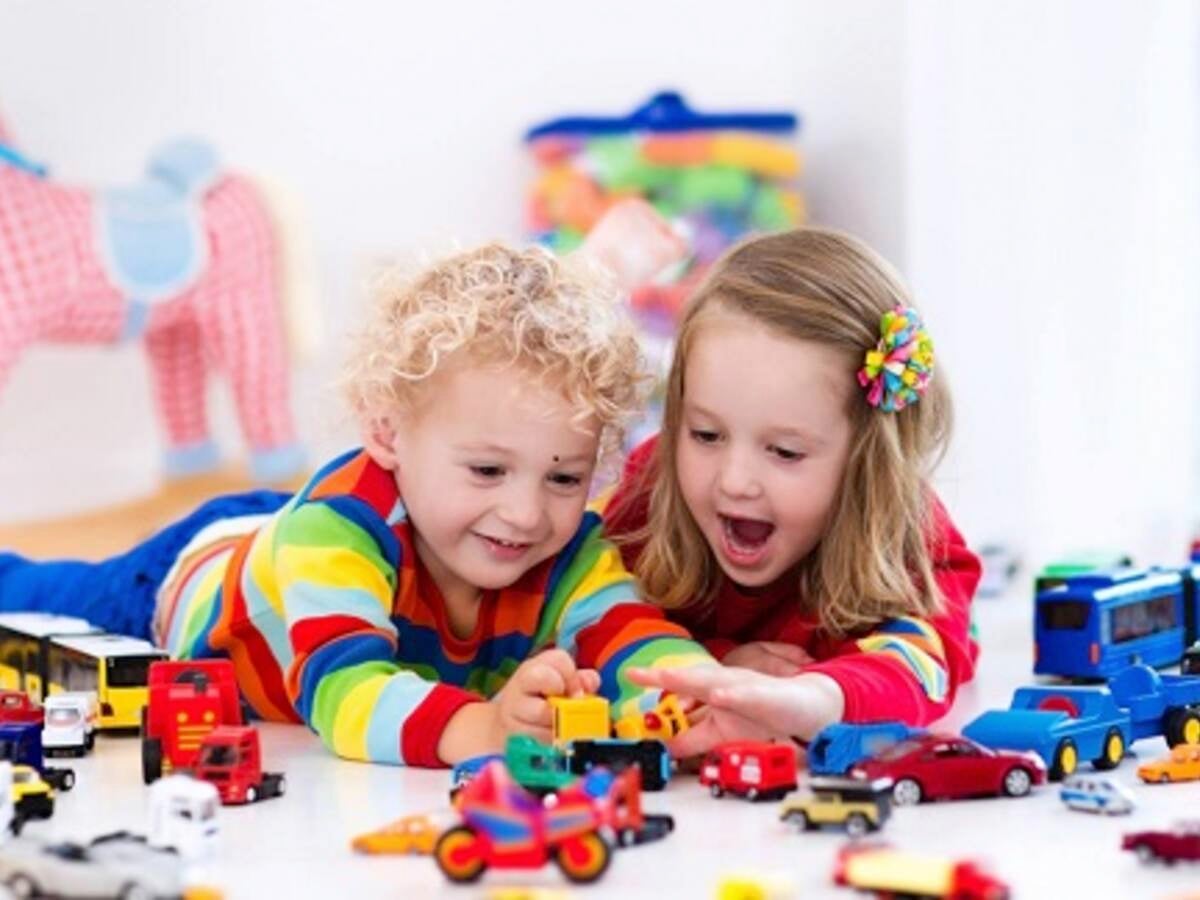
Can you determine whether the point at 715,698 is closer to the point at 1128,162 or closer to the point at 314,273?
the point at 1128,162

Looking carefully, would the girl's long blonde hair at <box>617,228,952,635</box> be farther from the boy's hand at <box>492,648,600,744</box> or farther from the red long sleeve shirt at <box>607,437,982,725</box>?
the boy's hand at <box>492,648,600,744</box>

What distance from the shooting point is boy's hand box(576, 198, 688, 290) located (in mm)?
3379

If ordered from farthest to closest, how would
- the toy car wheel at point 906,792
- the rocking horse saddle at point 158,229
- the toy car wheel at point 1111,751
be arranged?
the rocking horse saddle at point 158,229
the toy car wheel at point 1111,751
the toy car wheel at point 906,792

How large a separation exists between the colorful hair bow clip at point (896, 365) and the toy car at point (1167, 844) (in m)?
0.53

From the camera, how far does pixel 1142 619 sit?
6.70 ft

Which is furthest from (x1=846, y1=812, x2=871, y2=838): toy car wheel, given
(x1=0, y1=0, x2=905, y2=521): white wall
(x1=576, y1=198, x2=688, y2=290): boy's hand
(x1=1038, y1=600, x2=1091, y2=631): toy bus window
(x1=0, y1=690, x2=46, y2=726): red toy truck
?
(x1=0, y1=0, x2=905, y2=521): white wall

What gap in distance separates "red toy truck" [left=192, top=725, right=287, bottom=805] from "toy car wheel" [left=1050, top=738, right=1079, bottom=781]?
0.52 meters

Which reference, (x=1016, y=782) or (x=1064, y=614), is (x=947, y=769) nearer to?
(x=1016, y=782)

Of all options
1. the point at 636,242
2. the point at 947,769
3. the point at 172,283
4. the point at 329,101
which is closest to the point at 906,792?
the point at 947,769

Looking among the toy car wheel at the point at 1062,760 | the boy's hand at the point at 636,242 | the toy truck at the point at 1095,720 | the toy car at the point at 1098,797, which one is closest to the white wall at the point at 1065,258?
the boy's hand at the point at 636,242

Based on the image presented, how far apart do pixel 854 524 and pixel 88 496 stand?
7.50 feet

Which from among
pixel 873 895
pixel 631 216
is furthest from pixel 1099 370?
pixel 873 895

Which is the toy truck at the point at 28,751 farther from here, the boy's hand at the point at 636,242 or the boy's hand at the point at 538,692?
the boy's hand at the point at 636,242

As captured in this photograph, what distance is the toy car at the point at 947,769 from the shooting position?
1.41 meters
